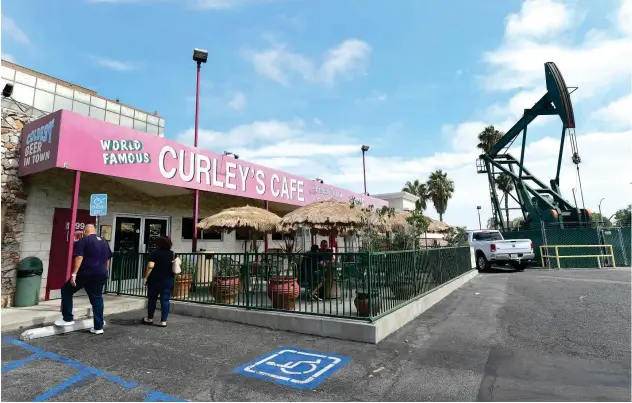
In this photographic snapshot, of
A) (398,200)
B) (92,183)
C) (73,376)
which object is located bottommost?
(73,376)

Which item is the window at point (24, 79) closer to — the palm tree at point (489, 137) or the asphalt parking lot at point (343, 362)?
the asphalt parking lot at point (343, 362)

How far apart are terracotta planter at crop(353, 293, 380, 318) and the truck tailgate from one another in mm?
13523

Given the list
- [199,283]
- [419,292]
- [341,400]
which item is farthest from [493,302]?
[199,283]

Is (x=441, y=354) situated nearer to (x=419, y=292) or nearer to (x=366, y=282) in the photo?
(x=366, y=282)

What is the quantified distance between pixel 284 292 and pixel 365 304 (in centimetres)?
173

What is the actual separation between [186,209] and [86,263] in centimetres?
679

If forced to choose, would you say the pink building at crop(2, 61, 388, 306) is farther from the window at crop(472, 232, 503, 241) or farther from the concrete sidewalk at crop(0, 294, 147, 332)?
the window at crop(472, 232, 503, 241)

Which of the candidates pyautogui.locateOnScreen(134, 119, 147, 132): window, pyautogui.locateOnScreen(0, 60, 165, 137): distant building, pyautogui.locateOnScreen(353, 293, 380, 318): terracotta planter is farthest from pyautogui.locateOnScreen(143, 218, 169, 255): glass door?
pyautogui.locateOnScreen(134, 119, 147, 132): window

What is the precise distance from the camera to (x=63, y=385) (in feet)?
12.7

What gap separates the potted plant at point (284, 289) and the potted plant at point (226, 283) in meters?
1.13

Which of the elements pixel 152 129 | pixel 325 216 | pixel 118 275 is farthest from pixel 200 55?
pixel 152 129

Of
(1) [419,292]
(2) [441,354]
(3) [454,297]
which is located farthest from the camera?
(3) [454,297]

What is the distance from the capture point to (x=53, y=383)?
3.91 meters

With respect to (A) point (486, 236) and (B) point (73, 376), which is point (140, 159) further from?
(A) point (486, 236)
